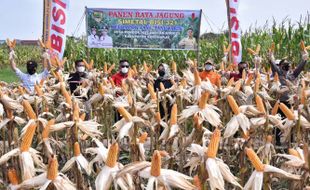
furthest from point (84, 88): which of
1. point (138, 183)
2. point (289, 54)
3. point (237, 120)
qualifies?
point (289, 54)

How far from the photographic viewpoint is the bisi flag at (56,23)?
31.7 feet

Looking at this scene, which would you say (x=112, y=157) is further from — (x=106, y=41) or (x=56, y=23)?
(x=106, y=41)

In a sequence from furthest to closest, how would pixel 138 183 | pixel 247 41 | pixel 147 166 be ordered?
pixel 247 41 → pixel 138 183 → pixel 147 166

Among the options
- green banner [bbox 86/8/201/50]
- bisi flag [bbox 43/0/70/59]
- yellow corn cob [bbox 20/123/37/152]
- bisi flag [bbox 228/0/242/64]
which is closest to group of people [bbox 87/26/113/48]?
green banner [bbox 86/8/201/50]

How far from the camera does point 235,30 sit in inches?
428

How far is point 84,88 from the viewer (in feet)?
21.1

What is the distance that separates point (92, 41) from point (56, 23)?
2.39 meters

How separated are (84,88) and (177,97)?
1700mm

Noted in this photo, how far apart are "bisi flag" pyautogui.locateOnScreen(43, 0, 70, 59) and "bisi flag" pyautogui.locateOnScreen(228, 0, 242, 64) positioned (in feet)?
12.2

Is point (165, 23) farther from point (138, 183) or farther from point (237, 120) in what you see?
point (138, 183)

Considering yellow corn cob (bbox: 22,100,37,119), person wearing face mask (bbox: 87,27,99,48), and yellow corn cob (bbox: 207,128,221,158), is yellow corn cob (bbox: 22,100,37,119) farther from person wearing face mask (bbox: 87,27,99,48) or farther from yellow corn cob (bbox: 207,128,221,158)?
person wearing face mask (bbox: 87,27,99,48)

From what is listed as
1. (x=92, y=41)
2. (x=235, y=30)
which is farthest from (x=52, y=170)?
(x=92, y=41)

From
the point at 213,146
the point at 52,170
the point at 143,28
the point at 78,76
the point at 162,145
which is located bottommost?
the point at 162,145

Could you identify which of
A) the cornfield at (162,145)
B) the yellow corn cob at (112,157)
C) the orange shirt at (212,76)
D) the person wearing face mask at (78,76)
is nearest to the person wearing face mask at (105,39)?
the person wearing face mask at (78,76)
